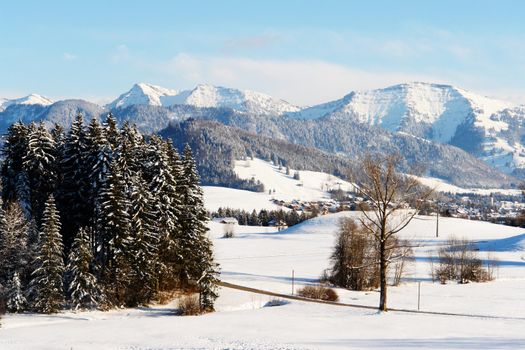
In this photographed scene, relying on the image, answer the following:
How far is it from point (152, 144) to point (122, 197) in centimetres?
762

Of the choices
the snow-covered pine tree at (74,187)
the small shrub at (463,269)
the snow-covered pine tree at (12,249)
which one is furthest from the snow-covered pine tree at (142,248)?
the small shrub at (463,269)

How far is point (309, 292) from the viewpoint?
184 ft

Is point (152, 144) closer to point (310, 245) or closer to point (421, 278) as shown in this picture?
point (421, 278)

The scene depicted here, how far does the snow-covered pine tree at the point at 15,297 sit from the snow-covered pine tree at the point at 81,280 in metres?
3.93

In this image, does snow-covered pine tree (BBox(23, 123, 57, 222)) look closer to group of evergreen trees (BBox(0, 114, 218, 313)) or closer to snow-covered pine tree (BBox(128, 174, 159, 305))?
group of evergreen trees (BBox(0, 114, 218, 313))

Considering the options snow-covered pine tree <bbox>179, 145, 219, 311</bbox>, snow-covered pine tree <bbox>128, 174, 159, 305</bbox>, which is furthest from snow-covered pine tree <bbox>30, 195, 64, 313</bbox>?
snow-covered pine tree <bbox>179, 145, 219, 311</bbox>

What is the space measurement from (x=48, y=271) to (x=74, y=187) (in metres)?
11.1

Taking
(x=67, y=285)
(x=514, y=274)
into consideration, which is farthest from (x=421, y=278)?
(x=67, y=285)

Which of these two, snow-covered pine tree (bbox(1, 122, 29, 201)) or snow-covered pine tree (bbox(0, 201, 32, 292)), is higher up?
snow-covered pine tree (bbox(1, 122, 29, 201))

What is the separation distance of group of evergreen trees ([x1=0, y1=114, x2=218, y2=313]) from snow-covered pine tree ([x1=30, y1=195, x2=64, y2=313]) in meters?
0.08

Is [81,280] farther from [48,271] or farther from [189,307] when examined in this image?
[189,307]

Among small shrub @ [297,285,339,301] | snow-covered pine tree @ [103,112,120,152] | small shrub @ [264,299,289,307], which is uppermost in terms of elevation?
snow-covered pine tree @ [103,112,120,152]

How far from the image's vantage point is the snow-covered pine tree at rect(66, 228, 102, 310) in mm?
47812

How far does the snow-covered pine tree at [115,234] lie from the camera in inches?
1978
